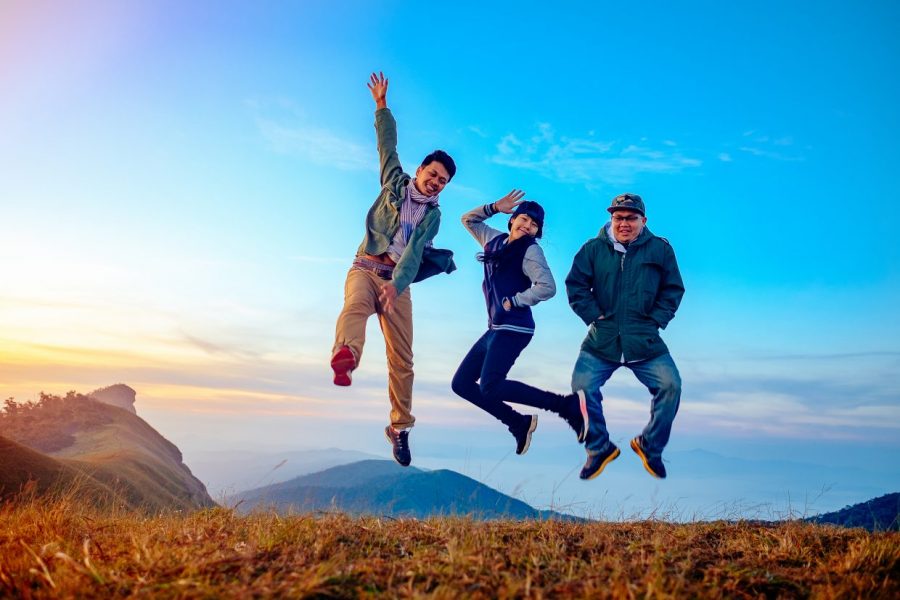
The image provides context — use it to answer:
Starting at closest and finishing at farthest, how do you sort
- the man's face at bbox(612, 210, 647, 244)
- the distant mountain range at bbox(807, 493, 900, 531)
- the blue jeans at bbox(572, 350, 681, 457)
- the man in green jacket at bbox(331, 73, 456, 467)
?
the distant mountain range at bbox(807, 493, 900, 531) < the blue jeans at bbox(572, 350, 681, 457) < the man's face at bbox(612, 210, 647, 244) < the man in green jacket at bbox(331, 73, 456, 467)

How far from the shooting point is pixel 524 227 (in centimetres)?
909

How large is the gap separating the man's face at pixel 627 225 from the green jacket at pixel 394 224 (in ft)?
7.46

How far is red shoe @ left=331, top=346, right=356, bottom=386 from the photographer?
26.3 feet

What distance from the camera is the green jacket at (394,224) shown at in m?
8.78

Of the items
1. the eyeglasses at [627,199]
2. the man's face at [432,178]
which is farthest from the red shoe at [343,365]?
the eyeglasses at [627,199]

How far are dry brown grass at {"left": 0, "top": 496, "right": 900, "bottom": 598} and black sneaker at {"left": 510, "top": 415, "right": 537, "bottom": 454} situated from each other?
9.08ft

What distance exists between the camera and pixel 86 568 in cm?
467

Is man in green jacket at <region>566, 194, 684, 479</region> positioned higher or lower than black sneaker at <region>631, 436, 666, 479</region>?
higher

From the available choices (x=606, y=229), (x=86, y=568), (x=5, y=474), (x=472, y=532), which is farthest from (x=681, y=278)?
(x=5, y=474)

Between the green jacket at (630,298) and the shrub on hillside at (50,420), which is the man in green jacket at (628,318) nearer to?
the green jacket at (630,298)

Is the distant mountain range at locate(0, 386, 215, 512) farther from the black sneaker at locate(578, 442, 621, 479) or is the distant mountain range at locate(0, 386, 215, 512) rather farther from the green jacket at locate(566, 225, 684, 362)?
the green jacket at locate(566, 225, 684, 362)

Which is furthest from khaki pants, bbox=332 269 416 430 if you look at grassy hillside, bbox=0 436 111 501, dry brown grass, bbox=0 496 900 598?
grassy hillside, bbox=0 436 111 501

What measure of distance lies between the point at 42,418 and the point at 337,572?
30896mm

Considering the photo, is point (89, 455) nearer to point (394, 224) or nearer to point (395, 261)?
point (395, 261)
